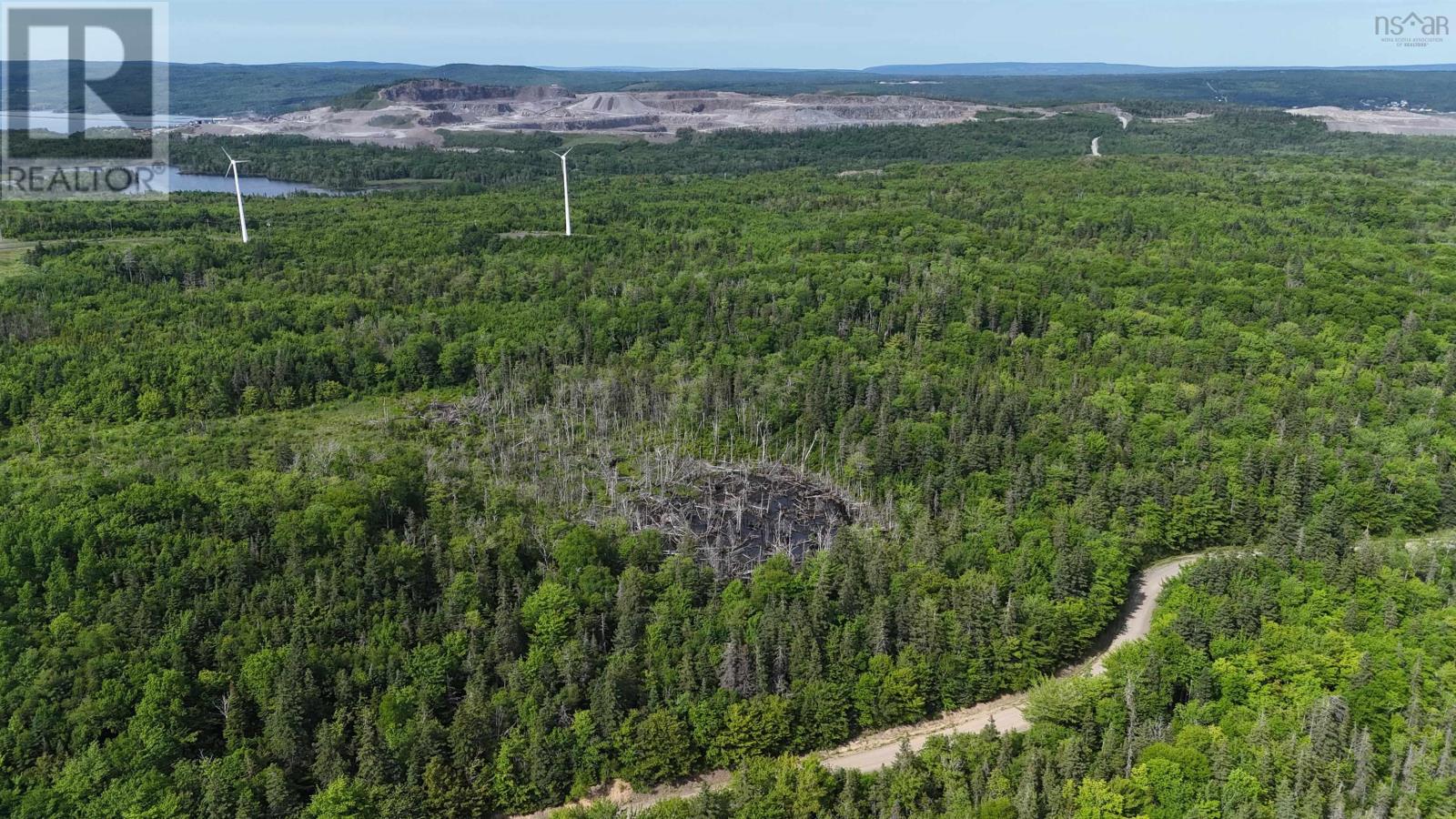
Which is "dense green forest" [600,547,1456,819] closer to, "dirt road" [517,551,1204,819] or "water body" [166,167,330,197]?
"dirt road" [517,551,1204,819]

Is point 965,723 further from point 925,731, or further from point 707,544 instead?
point 707,544

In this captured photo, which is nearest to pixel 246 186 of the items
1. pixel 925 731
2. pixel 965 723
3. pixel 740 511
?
pixel 740 511

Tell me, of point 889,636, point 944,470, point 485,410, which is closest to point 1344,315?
point 944,470

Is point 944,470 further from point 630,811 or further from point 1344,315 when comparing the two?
point 1344,315

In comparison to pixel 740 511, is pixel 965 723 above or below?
below

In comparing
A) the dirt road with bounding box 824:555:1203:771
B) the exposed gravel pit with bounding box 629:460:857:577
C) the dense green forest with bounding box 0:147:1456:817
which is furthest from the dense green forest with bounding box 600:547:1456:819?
the exposed gravel pit with bounding box 629:460:857:577

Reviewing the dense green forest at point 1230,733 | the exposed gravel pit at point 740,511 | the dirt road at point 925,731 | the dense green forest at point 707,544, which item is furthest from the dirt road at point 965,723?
the exposed gravel pit at point 740,511

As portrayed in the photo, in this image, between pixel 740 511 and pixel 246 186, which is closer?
pixel 740 511
